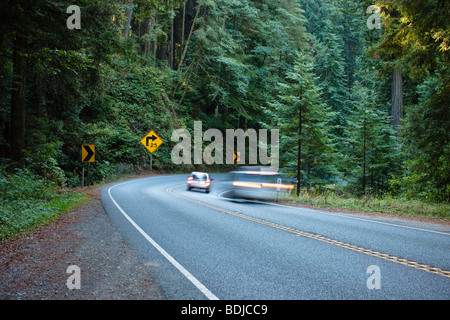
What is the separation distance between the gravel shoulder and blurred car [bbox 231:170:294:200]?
7217 mm

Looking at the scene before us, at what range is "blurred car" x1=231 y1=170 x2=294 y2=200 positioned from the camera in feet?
46.4

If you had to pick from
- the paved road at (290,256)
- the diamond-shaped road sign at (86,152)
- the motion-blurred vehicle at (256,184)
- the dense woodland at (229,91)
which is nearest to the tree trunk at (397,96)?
the dense woodland at (229,91)

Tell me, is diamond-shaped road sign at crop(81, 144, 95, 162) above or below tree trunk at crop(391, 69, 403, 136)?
below

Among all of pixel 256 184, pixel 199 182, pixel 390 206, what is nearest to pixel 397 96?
pixel 390 206

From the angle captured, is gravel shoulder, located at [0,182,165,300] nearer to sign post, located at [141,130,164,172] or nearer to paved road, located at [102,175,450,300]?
paved road, located at [102,175,450,300]

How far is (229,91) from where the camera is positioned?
39875 mm

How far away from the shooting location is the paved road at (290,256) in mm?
4531

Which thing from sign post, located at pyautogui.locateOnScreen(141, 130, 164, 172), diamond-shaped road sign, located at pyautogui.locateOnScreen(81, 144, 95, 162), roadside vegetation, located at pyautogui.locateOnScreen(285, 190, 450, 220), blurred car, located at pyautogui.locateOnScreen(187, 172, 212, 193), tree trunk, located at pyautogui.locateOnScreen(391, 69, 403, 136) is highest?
tree trunk, located at pyautogui.locateOnScreen(391, 69, 403, 136)

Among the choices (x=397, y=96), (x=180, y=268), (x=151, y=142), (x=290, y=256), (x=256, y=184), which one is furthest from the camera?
(x=151, y=142)

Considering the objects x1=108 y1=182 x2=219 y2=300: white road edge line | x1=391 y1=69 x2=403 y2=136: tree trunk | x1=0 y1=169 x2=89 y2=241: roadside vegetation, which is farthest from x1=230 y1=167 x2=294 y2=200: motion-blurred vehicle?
x1=391 y1=69 x2=403 y2=136: tree trunk

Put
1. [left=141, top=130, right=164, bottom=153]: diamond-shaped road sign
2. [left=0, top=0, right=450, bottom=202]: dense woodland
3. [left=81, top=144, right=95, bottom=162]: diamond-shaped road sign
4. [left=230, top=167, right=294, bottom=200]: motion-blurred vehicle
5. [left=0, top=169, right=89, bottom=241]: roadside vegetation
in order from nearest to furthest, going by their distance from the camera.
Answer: [left=0, top=169, right=89, bottom=241]: roadside vegetation → [left=0, top=0, right=450, bottom=202]: dense woodland → [left=230, top=167, right=294, bottom=200]: motion-blurred vehicle → [left=81, top=144, right=95, bottom=162]: diamond-shaped road sign → [left=141, top=130, right=164, bottom=153]: diamond-shaped road sign

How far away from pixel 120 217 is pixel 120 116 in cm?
2531

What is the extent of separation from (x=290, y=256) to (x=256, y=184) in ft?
26.5

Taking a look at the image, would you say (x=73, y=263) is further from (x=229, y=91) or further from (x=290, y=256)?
(x=229, y=91)
